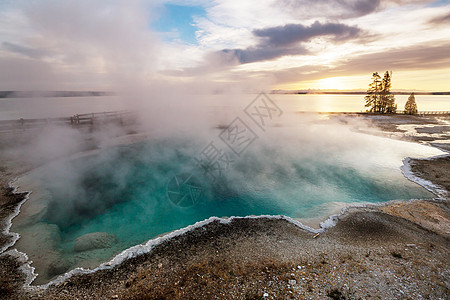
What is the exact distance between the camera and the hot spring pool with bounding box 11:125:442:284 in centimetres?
737

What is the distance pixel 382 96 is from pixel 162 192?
52.7m

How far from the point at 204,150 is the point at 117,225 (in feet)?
35.9

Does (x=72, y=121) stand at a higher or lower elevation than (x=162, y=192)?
higher

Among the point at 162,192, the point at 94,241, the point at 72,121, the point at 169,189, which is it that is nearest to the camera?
the point at 94,241

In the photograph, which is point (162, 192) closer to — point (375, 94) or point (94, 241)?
point (94, 241)

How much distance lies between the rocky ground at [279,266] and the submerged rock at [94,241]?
5.11ft

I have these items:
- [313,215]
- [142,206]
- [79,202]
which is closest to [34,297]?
[142,206]

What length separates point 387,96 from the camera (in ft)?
141

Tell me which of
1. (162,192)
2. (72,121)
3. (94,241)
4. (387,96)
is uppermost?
(387,96)

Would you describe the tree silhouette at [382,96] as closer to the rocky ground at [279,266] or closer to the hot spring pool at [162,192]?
the hot spring pool at [162,192]

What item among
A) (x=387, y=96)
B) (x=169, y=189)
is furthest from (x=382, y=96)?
(x=169, y=189)

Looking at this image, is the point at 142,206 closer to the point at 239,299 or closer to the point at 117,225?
the point at 117,225

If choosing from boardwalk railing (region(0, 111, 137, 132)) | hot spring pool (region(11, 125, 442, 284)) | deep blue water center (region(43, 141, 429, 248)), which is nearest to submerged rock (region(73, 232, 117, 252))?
hot spring pool (region(11, 125, 442, 284))

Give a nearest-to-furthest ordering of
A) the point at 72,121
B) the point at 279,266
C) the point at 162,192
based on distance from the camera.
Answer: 1. the point at 279,266
2. the point at 162,192
3. the point at 72,121
